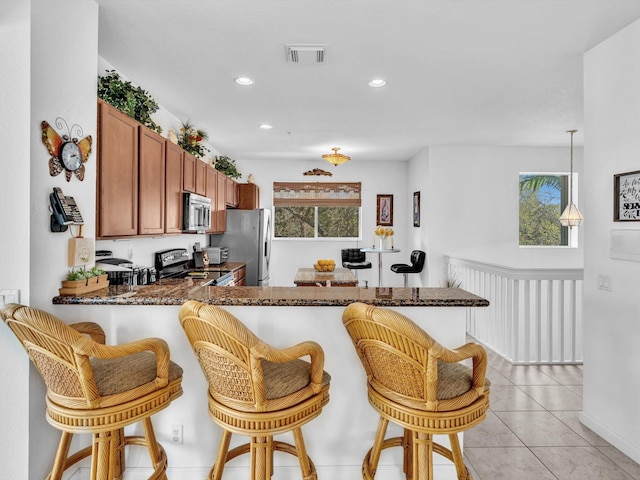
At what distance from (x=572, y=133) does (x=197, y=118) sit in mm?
4835

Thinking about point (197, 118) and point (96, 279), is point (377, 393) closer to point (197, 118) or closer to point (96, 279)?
point (96, 279)

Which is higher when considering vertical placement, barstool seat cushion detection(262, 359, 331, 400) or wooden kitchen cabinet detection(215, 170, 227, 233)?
wooden kitchen cabinet detection(215, 170, 227, 233)

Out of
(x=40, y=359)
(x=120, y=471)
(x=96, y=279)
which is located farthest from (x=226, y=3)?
(x=120, y=471)

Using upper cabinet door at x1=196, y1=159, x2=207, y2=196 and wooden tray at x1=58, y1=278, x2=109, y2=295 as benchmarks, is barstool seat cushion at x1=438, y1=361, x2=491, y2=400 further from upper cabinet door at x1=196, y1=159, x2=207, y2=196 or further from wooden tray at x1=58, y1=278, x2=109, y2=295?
upper cabinet door at x1=196, y1=159, x2=207, y2=196

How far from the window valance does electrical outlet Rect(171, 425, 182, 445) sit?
5389mm

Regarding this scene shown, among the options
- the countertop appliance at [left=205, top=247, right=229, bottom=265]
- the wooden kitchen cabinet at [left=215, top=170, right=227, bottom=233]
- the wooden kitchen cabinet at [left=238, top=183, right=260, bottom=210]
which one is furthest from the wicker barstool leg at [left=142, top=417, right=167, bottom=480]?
the wooden kitchen cabinet at [left=238, top=183, right=260, bottom=210]

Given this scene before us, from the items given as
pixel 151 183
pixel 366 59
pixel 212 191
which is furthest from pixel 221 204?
pixel 366 59

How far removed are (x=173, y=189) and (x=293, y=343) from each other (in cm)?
203

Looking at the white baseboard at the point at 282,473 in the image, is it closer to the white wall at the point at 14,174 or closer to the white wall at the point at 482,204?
the white wall at the point at 14,174

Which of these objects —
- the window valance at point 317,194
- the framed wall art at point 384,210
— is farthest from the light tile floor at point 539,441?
the window valance at point 317,194

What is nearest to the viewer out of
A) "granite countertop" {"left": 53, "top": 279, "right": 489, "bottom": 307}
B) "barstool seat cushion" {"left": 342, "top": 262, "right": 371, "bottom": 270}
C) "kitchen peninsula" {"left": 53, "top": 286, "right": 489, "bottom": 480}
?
"granite countertop" {"left": 53, "top": 279, "right": 489, "bottom": 307}

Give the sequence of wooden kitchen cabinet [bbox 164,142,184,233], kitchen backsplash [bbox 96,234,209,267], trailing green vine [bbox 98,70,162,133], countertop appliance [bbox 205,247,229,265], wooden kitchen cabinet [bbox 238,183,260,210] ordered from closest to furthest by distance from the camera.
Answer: trailing green vine [bbox 98,70,162,133], kitchen backsplash [bbox 96,234,209,267], wooden kitchen cabinet [bbox 164,142,184,233], countertop appliance [bbox 205,247,229,265], wooden kitchen cabinet [bbox 238,183,260,210]

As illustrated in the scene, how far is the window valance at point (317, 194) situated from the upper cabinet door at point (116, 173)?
15.0ft

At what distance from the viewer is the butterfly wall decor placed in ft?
6.24
